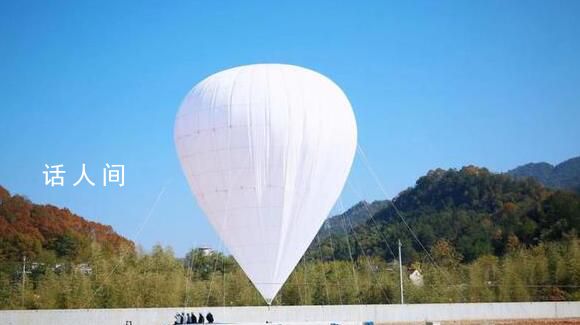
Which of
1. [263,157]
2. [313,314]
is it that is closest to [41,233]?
[313,314]

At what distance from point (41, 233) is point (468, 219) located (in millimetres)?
44341

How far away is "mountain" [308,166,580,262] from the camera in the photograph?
66069 mm

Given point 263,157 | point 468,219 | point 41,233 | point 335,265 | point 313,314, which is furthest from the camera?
point 468,219

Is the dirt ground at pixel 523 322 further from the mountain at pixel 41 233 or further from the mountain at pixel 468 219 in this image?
the mountain at pixel 41 233

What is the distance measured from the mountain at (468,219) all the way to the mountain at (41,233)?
19.2 m

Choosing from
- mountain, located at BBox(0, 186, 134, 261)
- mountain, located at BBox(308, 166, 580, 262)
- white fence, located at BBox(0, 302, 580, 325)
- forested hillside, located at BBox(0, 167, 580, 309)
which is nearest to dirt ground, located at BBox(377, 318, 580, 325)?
white fence, located at BBox(0, 302, 580, 325)

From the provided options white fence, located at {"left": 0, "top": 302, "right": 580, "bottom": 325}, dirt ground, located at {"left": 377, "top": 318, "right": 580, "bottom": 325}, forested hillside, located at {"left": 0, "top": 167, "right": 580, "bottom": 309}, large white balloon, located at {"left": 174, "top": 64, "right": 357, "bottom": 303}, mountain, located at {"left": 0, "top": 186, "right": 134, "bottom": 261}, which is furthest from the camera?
mountain, located at {"left": 0, "top": 186, "right": 134, "bottom": 261}

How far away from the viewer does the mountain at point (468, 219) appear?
217 ft

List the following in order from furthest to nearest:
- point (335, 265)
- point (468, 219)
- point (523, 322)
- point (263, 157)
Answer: point (468, 219) < point (335, 265) < point (523, 322) < point (263, 157)

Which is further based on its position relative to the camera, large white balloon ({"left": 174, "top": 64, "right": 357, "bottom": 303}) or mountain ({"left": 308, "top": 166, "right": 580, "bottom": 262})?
mountain ({"left": 308, "top": 166, "right": 580, "bottom": 262})

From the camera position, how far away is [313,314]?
96.3 ft

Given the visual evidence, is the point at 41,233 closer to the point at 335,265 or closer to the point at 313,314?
the point at 335,265

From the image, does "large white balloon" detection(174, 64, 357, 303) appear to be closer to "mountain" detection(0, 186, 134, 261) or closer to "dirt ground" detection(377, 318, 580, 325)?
"dirt ground" detection(377, 318, 580, 325)

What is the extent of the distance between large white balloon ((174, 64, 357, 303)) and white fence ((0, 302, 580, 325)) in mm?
3594
